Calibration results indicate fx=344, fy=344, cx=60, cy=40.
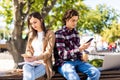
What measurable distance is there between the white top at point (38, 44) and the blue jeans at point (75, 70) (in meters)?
0.34

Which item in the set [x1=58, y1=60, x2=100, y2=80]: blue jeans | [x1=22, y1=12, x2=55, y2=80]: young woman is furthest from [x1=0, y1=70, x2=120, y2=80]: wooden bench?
[x1=22, y1=12, x2=55, y2=80]: young woman

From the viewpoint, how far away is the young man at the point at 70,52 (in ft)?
13.6

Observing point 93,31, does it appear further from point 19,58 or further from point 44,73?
point 44,73

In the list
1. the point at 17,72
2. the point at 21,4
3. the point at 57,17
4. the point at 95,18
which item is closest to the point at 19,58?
the point at 21,4

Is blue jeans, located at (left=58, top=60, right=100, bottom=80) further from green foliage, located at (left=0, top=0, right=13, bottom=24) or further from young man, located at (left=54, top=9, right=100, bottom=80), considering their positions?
green foliage, located at (left=0, top=0, right=13, bottom=24)

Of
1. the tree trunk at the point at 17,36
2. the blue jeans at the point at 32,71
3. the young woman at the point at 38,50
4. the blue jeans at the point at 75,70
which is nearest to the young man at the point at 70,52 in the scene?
the blue jeans at the point at 75,70

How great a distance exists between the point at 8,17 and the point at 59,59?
1449 centimetres

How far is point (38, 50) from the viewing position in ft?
13.8

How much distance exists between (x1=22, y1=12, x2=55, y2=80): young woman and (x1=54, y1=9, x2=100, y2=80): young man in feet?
0.51

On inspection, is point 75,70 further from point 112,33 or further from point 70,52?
point 112,33

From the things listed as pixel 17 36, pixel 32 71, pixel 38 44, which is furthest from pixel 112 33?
pixel 32 71

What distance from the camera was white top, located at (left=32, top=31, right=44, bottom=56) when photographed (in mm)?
4191

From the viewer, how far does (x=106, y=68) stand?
4457 mm

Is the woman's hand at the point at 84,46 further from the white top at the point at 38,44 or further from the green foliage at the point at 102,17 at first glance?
the green foliage at the point at 102,17
